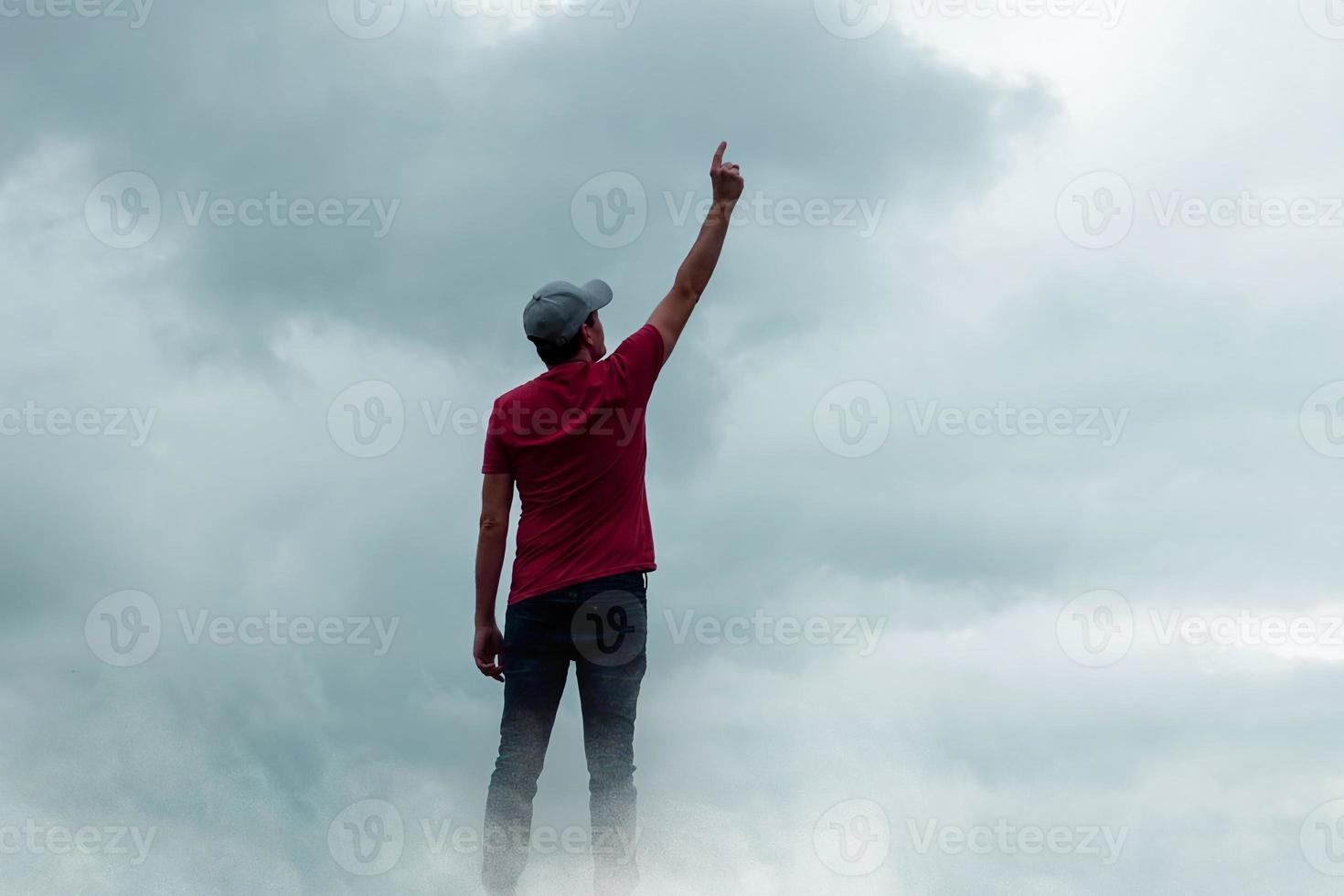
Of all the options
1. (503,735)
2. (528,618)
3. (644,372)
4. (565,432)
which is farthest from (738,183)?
(503,735)

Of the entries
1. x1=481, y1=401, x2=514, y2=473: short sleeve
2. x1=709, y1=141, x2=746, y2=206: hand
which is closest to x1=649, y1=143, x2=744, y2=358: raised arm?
x1=709, y1=141, x2=746, y2=206: hand

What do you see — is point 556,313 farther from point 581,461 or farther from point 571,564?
point 571,564

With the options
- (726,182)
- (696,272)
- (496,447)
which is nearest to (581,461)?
(496,447)

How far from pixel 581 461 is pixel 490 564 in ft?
2.36

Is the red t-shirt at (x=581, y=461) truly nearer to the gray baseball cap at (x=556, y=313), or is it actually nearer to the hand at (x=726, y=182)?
the gray baseball cap at (x=556, y=313)

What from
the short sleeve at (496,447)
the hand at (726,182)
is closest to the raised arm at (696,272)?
the hand at (726,182)

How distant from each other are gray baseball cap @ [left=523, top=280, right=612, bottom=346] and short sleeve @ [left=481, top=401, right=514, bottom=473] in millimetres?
434

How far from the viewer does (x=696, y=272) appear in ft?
19.4

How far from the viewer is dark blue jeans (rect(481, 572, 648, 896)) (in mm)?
5426

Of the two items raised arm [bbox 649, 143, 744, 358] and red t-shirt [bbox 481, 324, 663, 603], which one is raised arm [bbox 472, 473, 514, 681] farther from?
raised arm [bbox 649, 143, 744, 358]

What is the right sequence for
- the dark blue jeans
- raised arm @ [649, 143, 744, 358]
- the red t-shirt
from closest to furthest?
1. the dark blue jeans
2. the red t-shirt
3. raised arm @ [649, 143, 744, 358]

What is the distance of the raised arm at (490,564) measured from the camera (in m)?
5.75

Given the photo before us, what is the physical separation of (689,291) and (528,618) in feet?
6.07

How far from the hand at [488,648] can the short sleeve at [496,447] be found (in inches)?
31.0
